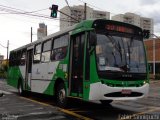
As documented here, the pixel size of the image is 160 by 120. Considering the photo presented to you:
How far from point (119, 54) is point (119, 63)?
33cm

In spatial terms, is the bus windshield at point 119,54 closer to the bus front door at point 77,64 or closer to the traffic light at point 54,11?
the bus front door at point 77,64

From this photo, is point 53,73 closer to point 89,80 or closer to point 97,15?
point 89,80

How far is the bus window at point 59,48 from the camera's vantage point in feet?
47.7

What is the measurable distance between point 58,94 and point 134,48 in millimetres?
3963

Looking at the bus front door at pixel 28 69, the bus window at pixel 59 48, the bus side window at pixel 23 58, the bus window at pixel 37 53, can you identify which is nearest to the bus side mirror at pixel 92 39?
the bus window at pixel 59 48

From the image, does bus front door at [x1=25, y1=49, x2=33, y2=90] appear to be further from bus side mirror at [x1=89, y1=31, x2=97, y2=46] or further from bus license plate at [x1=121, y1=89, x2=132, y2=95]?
bus license plate at [x1=121, y1=89, x2=132, y2=95]

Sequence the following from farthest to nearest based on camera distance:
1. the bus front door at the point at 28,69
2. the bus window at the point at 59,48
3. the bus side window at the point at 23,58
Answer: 1. the bus side window at the point at 23,58
2. the bus front door at the point at 28,69
3. the bus window at the point at 59,48

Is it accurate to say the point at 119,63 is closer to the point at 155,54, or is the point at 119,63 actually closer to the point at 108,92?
the point at 108,92

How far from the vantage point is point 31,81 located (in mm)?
19109

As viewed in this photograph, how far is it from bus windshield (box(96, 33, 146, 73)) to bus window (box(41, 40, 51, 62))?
15.8 ft

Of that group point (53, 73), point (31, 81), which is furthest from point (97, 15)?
point (53, 73)

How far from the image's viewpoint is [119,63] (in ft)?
39.8

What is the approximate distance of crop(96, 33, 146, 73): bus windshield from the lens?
39.2ft

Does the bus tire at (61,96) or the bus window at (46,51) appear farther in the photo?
the bus window at (46,51)
